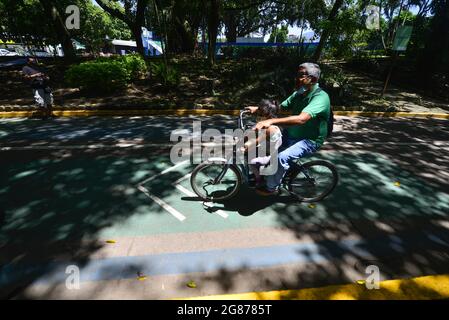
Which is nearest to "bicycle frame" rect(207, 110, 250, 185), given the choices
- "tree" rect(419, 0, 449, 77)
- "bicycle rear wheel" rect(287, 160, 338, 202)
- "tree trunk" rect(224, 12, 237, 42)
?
"bicycle rear wheel" rect(287, 160, 338, 202)

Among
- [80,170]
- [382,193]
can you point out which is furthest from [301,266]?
[80,170]

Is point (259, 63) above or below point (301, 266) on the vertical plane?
above

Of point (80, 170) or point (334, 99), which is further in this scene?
point (334, 99)

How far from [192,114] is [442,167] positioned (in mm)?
7909

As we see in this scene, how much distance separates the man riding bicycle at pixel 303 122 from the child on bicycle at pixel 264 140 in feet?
0.56

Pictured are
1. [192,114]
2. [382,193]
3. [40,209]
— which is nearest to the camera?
[40,209]

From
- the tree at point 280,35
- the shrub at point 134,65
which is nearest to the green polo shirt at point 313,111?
the shrub at point 134,65

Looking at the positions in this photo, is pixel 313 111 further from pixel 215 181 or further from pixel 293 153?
pixel 215 181

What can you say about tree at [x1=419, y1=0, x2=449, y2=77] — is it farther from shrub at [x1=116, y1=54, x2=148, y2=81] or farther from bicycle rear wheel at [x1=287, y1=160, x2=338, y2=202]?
shrub at [x1=116, y1=54, x2=148, y2=81]

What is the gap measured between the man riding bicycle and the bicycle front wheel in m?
0.50

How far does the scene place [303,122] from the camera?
3490 millimetres

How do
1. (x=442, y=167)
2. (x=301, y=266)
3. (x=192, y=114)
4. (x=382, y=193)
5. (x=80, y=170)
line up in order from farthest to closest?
(x=192, y=114), (x=442, y=167), (x=80, y=170), (x=382, y=193), (x=301, y=266)

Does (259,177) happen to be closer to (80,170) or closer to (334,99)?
(80,170)

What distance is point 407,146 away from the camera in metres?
7.80
